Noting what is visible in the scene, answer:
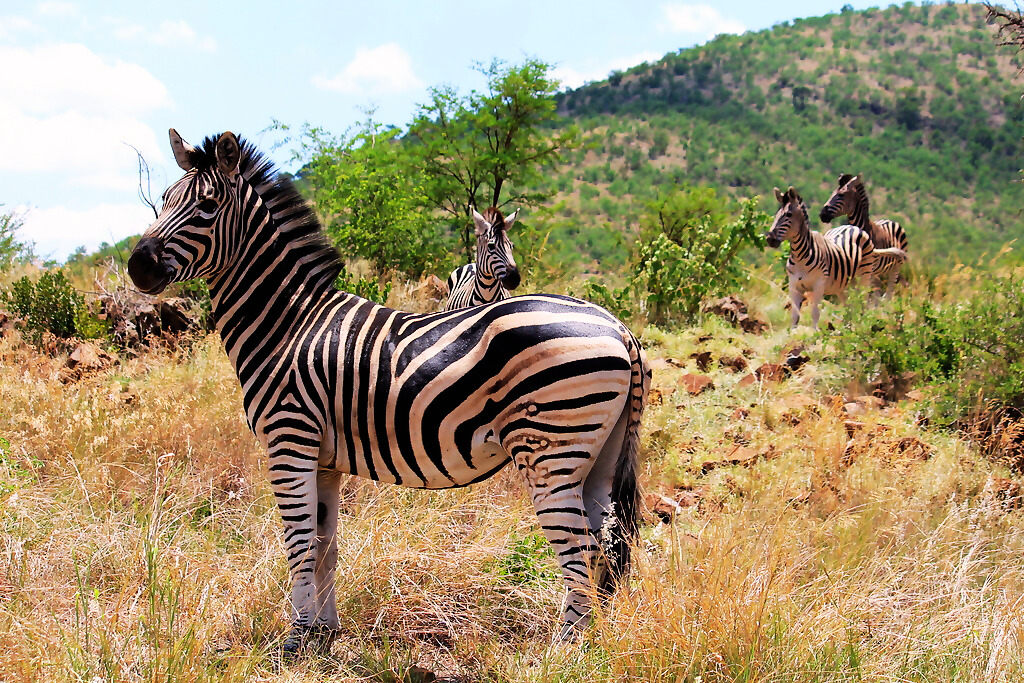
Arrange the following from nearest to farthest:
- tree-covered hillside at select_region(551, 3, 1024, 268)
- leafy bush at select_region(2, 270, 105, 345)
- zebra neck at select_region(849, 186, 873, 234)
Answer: leafy bush at select_region(2, 270, 105, 345)
zebra neck at select_region(849, 186, 873, 234)
tree-covered hillside at select_region(551, 3, 1024, 268)

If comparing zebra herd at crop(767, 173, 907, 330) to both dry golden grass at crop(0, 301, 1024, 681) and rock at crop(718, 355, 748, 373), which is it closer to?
rock at crop(718, 355, 748, 373)

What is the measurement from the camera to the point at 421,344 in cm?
371

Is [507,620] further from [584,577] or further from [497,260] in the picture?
[497,260]

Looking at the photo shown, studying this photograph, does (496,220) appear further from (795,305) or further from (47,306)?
(47,306)

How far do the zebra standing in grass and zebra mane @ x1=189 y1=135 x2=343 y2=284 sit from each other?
28.9 feet

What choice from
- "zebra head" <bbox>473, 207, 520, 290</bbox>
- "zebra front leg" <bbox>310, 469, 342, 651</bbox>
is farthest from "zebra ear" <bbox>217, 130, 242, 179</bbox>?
"zebra head" <bbox>473, 207, 520, 290</bbox>

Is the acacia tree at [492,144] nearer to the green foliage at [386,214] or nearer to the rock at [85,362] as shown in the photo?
the green foliage at [386,214]

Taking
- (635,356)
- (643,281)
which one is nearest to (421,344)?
(635,356)

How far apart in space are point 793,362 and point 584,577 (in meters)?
6.23

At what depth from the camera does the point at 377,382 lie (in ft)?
12.2

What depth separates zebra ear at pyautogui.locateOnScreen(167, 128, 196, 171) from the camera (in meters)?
3.86

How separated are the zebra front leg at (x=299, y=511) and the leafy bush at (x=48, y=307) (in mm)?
6695

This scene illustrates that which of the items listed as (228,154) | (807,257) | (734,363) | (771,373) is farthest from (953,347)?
(228,154)

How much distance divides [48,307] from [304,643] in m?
7.53
